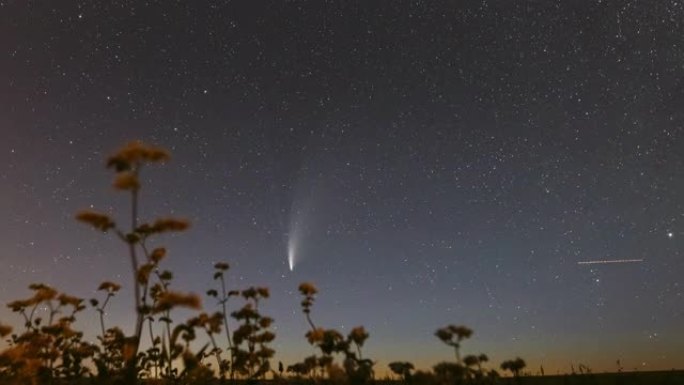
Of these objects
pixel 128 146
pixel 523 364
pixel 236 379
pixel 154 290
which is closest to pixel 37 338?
pixel 154 290

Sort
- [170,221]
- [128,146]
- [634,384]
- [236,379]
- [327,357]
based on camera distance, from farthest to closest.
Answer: [236,379] → [634,384] → [327,357] → [170,221] → [128,146]

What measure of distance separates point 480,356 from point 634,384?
9.87 ft

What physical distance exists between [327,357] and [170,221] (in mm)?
3398

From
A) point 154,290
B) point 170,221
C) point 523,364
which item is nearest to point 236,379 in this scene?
point 154,290

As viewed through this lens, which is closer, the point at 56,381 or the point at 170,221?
the point at 170,221

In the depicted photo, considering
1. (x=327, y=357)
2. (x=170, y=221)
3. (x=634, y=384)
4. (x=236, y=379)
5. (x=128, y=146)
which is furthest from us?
(x=236, y=379)

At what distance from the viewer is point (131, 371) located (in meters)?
8.51

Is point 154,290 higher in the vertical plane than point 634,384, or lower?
higher

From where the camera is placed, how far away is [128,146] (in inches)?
292

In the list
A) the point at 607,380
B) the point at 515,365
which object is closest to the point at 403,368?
the point at 515,365

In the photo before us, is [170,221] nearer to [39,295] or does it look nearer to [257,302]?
[257,302]

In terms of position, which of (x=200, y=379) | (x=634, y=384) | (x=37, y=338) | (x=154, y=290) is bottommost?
(x=634, y=384)

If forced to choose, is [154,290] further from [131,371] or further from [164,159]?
[164,159]

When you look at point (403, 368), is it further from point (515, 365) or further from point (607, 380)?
point (607, 380)
